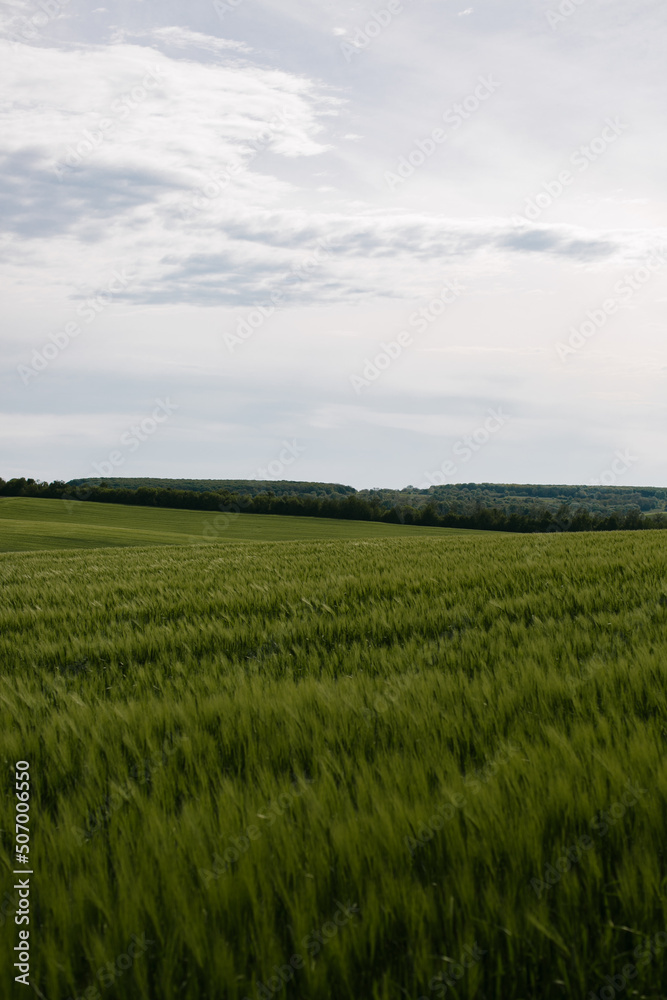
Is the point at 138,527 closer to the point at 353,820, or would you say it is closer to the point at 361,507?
the point at 361,507

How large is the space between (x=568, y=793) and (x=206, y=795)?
1268 mm

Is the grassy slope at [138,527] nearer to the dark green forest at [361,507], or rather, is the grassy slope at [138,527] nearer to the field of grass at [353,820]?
the dark green forest at [361,507]

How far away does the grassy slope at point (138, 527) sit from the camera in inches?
1973

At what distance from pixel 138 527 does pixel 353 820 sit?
69.3m

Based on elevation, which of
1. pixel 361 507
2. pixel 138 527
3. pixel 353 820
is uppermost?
pixel 361 507

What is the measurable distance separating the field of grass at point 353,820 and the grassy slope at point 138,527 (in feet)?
143

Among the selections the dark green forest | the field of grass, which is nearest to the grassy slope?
the dark green forest

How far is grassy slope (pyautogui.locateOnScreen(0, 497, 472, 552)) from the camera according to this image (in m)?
50.1

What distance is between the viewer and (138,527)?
67.8 m

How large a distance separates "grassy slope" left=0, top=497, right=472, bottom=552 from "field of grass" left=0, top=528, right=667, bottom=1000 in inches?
1715

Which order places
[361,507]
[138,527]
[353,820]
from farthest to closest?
[361,507] → [138,527] → [353,820]

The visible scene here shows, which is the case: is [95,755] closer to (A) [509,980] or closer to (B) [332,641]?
(A) [509,980]

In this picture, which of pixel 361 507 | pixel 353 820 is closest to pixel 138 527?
pixel 361 507

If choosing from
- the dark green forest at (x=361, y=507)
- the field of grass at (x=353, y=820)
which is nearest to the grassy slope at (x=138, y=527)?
the dark green forest at (x=361, y=507)
